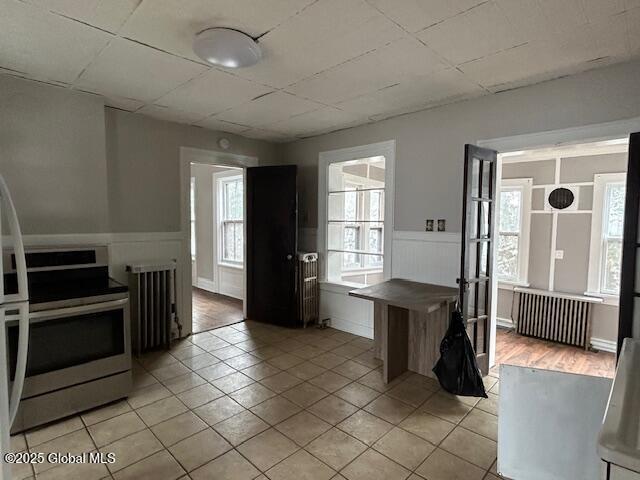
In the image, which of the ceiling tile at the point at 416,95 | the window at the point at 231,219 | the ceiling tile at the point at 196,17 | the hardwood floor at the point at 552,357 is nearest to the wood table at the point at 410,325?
the hardwood floor at the point at 552,357

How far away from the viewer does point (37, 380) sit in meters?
2.17

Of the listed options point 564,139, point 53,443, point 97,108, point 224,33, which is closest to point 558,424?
point 564,139

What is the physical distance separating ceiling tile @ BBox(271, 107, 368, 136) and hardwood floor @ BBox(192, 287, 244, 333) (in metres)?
2.58

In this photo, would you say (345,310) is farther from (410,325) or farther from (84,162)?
(84,162)

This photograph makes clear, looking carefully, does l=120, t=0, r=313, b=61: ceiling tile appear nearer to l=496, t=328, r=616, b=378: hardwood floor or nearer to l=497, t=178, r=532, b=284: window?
l=496, t=328, r=616, b=378: hardwood floor

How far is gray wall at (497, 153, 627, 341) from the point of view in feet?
12.7

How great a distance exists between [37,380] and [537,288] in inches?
200

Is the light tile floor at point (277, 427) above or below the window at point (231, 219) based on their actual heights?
below

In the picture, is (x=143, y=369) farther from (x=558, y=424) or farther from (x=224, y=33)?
(x=558, y=424)

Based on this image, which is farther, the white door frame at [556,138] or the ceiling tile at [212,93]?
the ceiling tile at [212,93]

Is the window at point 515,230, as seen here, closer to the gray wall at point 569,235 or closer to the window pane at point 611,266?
the gray wall at point 569,235

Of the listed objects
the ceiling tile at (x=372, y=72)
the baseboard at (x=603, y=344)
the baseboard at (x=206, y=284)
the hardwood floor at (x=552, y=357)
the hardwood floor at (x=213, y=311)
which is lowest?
the hardwood floor at (x=552, y=357)

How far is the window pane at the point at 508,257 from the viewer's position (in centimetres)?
457

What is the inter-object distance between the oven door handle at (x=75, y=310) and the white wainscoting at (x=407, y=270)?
2.43 meters
